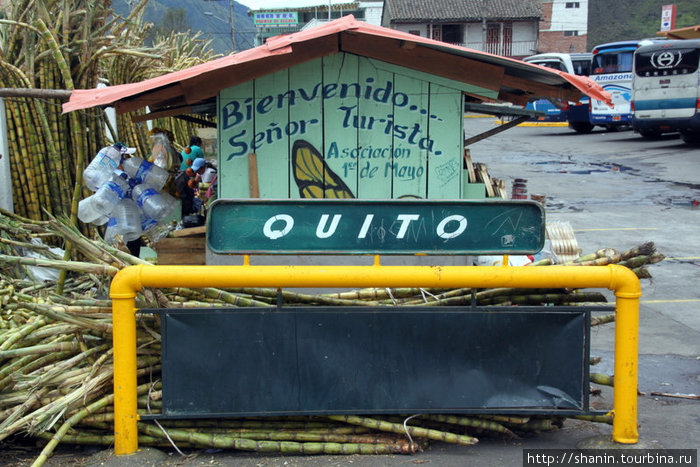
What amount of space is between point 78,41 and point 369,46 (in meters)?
4.25

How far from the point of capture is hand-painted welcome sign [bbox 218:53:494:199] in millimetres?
6359

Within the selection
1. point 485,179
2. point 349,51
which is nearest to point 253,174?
point 349,51

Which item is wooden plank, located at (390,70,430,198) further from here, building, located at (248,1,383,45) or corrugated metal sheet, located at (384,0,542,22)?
building, located at (248,1,383,45)

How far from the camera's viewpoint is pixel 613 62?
28109 millimetres

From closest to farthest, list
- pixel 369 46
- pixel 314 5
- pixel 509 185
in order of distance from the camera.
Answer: pixel 369 46
pixel 509 185
pixel 314 5

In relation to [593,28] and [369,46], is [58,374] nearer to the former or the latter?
[369,46]

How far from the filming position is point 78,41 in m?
8.70

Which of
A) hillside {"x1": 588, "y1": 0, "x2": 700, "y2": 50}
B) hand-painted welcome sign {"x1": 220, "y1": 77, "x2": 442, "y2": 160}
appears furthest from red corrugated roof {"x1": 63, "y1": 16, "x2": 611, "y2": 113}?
hillside {"x1": 588, "y1": 0, "x2": 700, "y2": 50}

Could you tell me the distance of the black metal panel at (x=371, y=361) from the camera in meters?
4.13

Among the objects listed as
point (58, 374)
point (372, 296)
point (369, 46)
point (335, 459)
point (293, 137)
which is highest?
point (369, 46)

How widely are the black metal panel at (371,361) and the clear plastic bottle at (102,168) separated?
3.92 meters

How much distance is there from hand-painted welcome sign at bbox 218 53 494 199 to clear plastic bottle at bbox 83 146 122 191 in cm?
168

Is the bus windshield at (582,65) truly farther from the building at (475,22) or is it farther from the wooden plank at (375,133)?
the building at (475,22)

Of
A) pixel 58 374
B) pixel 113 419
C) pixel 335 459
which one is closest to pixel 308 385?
pixel 335 459
